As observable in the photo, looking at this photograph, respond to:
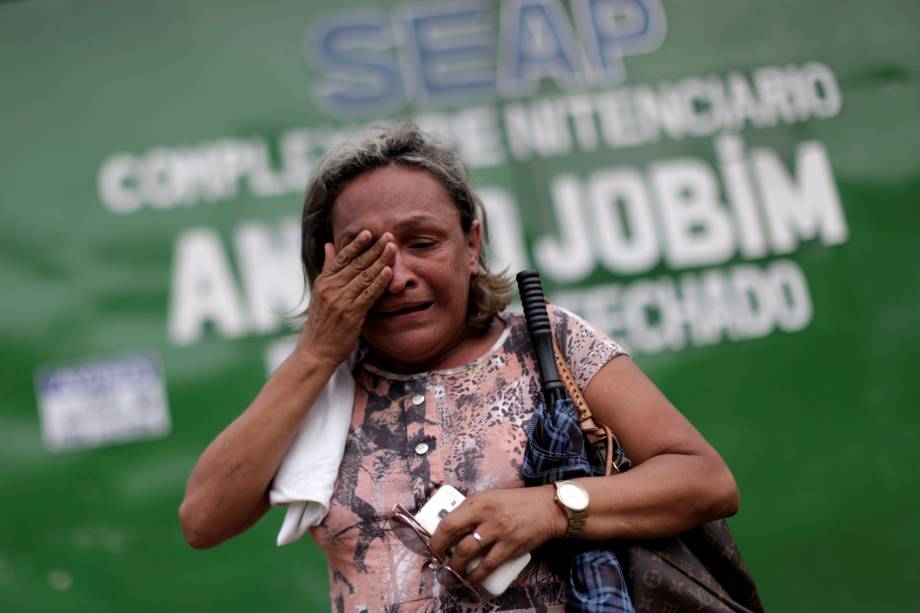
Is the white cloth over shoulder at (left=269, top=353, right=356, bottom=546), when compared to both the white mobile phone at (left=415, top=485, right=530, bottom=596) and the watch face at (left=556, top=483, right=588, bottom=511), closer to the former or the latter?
the white mobile phone at (left=415, top=485, right=530, bottom=596)

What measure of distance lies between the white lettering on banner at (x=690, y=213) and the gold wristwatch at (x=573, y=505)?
2138 millimetres

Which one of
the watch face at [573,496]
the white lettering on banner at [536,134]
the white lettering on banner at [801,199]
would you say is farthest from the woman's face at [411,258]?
the white lettering on banner at [801,199]

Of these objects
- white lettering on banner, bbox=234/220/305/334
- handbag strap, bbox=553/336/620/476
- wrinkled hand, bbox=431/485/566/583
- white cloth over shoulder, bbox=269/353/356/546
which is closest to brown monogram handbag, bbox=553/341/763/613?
handbag strap, bbox=553/336/620/476

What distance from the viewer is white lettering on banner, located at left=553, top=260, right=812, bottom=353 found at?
3549mm

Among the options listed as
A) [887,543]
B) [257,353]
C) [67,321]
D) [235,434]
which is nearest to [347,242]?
[235,434]

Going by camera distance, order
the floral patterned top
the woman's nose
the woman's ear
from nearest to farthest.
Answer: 1. the floral patterned top
2. the woman's nose
3. the woman's ear

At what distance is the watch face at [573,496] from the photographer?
1448 mm

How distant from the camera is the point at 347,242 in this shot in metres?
1.69

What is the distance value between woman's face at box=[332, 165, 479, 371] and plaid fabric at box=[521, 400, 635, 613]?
25 centimetres

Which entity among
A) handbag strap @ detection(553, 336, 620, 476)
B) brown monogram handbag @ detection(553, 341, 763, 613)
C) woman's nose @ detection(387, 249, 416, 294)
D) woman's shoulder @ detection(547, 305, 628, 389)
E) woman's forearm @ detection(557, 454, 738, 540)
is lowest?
brown monogram handbag @ detection(553, 341, 763, 613)

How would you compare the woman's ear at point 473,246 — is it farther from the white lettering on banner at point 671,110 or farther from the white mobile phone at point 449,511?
the white lettering on banner at point 671,110

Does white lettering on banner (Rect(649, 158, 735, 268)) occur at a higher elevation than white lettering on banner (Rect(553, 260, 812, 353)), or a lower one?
higher

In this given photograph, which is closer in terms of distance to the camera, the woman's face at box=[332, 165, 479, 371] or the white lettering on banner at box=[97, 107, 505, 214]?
the woman's face at box=[332, 165, 479, 371]

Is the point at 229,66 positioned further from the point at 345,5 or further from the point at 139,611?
the point at 139,611
